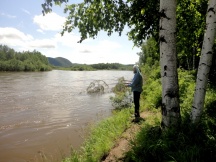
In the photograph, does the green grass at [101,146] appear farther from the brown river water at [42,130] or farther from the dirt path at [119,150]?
the brown river water at [42,130]

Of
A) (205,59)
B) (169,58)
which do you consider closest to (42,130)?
(169,58)

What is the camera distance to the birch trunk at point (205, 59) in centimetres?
533

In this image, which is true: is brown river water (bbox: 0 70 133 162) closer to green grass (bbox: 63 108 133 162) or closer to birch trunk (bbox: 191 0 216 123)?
green grass (bbox: 63 108 133 162)

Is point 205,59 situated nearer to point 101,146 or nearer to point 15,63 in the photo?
point 101,146

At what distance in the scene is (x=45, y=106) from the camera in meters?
20.2

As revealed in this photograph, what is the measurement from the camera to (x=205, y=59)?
5434mm

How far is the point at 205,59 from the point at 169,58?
2.68 feet

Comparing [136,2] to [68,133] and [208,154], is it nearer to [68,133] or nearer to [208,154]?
[208,154]

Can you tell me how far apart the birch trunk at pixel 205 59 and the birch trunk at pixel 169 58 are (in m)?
0.47

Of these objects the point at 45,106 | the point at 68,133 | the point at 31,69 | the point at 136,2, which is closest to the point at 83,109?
the point at 45,106

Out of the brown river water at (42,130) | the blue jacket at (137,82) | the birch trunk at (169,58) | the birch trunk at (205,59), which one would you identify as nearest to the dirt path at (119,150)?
the birch trunk at (169,58)

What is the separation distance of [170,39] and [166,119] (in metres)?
1.86

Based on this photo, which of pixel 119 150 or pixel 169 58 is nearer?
pixel 169 58

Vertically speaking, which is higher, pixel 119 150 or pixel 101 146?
pixel 119 150
